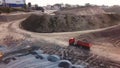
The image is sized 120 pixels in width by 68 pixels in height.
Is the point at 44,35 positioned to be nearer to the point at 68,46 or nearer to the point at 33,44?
the point at 33,44

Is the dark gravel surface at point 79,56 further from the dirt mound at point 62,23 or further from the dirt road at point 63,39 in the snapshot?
the dirt mound at point 62,23

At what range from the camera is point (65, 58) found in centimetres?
2420

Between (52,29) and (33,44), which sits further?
(52,29)

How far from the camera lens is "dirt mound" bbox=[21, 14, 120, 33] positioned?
4034 centimetres

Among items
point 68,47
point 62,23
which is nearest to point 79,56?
point 68,47

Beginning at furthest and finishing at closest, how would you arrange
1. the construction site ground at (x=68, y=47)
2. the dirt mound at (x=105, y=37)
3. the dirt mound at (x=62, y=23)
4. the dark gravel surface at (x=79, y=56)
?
the dirt mound at (x=62, y=23), the dirt mound at (x=105, y=37), the construction site ground at (x=68, y=47), the dark gravel surface at (x=79, y=56)

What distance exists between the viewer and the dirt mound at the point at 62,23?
132 feet

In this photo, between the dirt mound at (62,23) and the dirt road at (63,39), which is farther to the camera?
the dirt mound at (62,23)

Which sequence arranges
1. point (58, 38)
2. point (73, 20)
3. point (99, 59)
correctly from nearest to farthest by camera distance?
point (99, 59), point (58, 38), point (73, 20)

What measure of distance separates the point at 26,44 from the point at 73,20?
1518 cm

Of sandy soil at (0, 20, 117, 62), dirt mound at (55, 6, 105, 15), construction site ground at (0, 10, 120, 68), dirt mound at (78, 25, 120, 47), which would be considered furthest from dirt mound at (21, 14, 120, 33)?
dirt mound at (55, 6, 105, 15)

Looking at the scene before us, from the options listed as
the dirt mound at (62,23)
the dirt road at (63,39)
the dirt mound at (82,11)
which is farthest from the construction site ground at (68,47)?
the dirt mound at (82,11)

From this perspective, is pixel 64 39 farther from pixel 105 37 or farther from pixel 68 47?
pixel 105 37

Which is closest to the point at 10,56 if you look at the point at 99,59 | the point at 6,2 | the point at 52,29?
the point at 99,59
